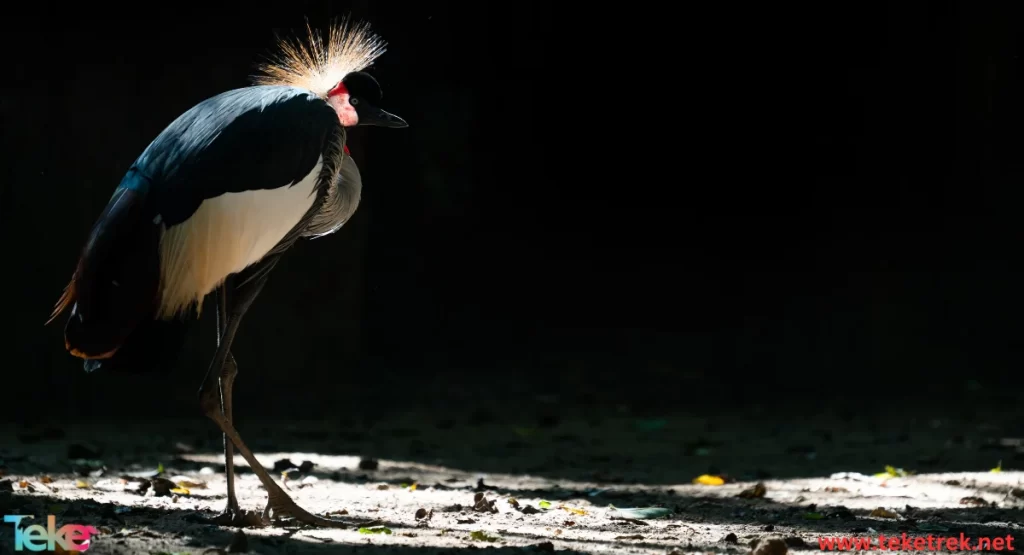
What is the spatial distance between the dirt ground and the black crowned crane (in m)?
0.53

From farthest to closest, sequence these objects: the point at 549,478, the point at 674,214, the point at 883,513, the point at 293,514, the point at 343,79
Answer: the point at 674,214
the point at 549,478
the point at 343,79
the point at 883,513
the point at 293,514

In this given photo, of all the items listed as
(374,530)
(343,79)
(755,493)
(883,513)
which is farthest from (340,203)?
(883,513)

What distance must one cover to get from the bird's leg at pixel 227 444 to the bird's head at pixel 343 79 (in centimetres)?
90

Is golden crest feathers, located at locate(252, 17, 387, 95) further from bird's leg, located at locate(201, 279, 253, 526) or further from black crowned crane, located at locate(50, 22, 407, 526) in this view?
bird's leg, located at locate(201, 279, 253, 526)

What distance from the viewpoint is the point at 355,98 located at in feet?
14.9

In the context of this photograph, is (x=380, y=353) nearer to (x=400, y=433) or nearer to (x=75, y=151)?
(x=400, y=433)

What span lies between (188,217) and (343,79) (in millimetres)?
A: 1105

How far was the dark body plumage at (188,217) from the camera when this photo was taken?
3.66 m

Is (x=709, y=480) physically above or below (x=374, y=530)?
above

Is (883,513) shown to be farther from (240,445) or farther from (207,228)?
(207,228)

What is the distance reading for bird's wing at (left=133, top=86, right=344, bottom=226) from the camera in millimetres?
3686

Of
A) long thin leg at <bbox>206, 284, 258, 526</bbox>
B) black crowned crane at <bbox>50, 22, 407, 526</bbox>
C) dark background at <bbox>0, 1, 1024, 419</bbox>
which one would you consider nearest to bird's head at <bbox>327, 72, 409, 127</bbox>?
black crowned crane at <bbox>50, 22, 407, 526</bbox>

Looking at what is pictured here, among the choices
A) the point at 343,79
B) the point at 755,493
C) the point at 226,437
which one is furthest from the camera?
the point at 755,493

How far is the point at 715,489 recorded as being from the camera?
511 centimetres
